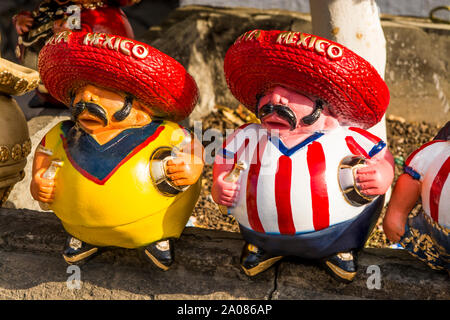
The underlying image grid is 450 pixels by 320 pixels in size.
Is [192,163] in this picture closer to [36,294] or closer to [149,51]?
[149,51]

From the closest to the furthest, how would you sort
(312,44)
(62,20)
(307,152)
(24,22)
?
(312,44)
(307,152)
(62,20)
(24,22)

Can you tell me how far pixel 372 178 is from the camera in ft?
6.24

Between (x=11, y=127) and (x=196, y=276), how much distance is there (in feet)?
3.58

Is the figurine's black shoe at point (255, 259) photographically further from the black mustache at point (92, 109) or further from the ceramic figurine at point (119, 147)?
the black mustache at point (92, 109)

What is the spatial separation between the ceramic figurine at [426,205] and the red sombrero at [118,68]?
32.8 inches

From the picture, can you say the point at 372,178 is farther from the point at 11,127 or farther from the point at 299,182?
the point at 11,127

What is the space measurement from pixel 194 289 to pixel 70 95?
0.87 metres

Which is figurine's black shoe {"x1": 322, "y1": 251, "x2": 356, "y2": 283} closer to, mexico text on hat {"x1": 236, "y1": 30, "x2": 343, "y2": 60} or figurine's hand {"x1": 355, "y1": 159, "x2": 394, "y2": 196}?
figurine's hand {"x1": 355, "y1": 159, "x2": 394, "y2": 196}

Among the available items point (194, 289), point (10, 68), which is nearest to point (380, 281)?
point (194, 289)

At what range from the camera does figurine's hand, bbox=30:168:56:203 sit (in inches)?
83.7

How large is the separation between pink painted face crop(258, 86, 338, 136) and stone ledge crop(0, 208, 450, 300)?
1.76 feet

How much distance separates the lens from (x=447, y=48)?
167 inches

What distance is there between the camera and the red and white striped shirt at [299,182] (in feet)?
6.29

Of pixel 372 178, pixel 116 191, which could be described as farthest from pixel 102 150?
pixel 372 178
